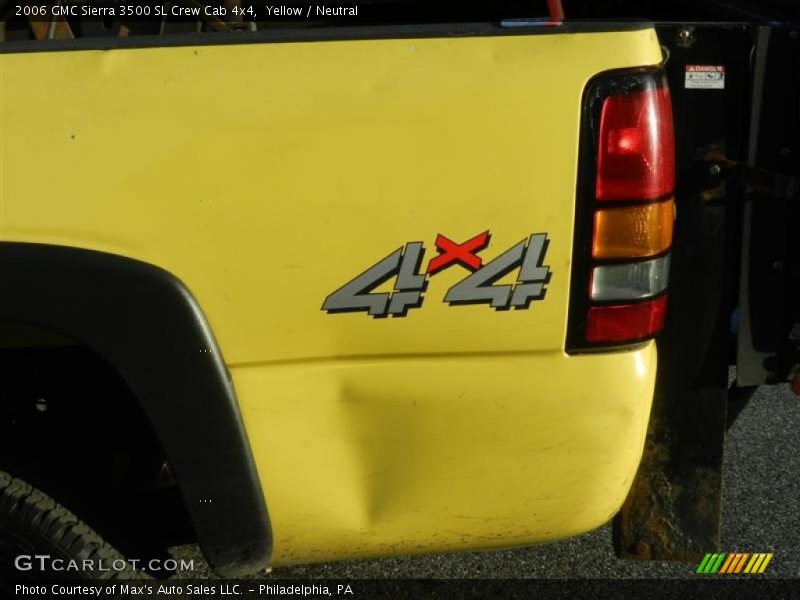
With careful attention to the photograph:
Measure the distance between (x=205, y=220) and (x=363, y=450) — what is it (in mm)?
533

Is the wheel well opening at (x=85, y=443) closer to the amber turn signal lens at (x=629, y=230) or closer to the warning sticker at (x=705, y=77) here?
the amber turn signal lens at (x=629, y=230)

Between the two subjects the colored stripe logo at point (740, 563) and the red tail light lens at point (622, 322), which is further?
the colored stripe logo at point (740, 563)

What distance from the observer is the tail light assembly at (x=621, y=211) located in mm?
1596

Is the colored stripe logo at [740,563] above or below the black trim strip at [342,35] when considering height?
below

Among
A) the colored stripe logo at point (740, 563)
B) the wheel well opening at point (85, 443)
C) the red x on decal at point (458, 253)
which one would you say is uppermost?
the red x on decal at point (458, 253)

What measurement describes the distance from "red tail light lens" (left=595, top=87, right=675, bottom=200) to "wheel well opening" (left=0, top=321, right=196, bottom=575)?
1093mm

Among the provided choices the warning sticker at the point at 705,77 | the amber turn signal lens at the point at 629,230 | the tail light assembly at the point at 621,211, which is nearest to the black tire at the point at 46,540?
the tail light assembly at the point at 621,211

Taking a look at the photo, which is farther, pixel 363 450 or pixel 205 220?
pixel 363 450

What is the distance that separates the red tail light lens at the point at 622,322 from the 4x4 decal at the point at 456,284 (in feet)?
0.40

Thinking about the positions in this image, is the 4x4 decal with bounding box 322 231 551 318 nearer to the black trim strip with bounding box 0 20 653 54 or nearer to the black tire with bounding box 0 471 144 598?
the black trim strip with bounding box 0 20 653 54

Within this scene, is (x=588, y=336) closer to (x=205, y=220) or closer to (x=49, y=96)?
(x=205, y=220)

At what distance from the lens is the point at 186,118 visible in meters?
1.58

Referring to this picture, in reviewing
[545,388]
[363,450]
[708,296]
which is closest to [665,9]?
[708,296]

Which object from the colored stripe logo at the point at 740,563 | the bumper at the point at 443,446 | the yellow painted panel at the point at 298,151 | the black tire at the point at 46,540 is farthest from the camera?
the colored stripe logo at the point at 740,563
